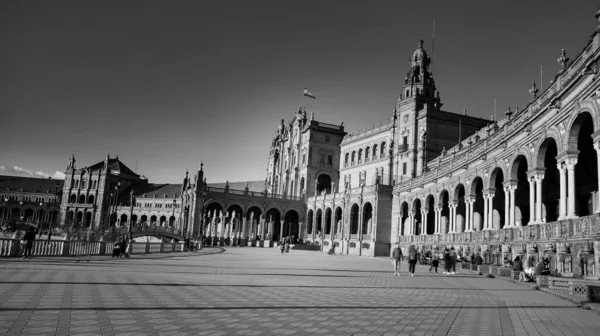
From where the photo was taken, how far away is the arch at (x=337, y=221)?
6612cm

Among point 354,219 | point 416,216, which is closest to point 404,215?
point 416,216

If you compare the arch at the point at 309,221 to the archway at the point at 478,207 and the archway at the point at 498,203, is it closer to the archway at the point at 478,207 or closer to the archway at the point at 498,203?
the archway at the point at 478,207

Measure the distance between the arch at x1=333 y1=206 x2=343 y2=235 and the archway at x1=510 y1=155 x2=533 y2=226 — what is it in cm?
3489

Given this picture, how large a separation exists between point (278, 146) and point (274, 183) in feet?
26.6

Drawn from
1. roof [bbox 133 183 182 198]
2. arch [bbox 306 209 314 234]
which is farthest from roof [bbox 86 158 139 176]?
arch [bbox 306 209 314 234]

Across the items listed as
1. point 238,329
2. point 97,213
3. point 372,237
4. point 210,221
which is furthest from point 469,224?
point 97,213

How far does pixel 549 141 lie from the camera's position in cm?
2292

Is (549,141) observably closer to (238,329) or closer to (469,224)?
(469,224)

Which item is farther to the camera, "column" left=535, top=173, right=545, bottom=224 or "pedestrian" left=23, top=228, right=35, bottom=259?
"column" left=535, top=173, right=545, bottom=224

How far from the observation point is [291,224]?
83250mm

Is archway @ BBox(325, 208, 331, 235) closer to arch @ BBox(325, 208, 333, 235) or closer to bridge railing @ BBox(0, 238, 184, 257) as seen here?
arch @ BBox(325, 208, 333, 235)

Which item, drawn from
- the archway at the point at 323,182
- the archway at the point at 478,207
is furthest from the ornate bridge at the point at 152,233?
the archway at the point at 478,207

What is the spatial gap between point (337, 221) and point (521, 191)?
39.7 m

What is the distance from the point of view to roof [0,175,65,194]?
12975 centimetres
